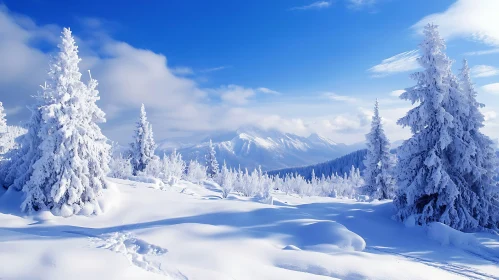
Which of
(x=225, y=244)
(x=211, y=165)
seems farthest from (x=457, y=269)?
(x=211, y=165)

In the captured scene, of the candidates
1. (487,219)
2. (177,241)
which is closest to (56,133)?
(177,241)

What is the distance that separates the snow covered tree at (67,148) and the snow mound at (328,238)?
1048cm

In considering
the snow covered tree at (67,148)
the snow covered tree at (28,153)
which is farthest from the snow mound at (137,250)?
the snow covered tree at (28,153)

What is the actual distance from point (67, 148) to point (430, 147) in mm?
19658

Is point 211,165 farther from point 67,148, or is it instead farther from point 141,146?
point 67,148

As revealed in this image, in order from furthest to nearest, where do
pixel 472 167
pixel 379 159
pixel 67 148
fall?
1. pixel 379 159
2. pixel 472 167
3. pixel 67 148

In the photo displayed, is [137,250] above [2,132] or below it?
below

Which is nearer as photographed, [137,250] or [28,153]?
[137,250]

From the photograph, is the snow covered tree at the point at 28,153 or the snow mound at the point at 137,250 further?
the snow covered tree at the point at 28,153

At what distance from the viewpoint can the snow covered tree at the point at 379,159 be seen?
3331 centimetres

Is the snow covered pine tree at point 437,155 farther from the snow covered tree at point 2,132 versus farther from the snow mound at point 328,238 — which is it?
the snow covered tree at point 2,132

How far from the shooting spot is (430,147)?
54.9 feet

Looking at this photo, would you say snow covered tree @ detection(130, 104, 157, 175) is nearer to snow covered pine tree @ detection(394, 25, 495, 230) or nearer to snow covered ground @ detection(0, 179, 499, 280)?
snow covered ground @ detection(0, 179, 499, 280)

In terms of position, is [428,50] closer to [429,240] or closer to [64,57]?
[429,240]
